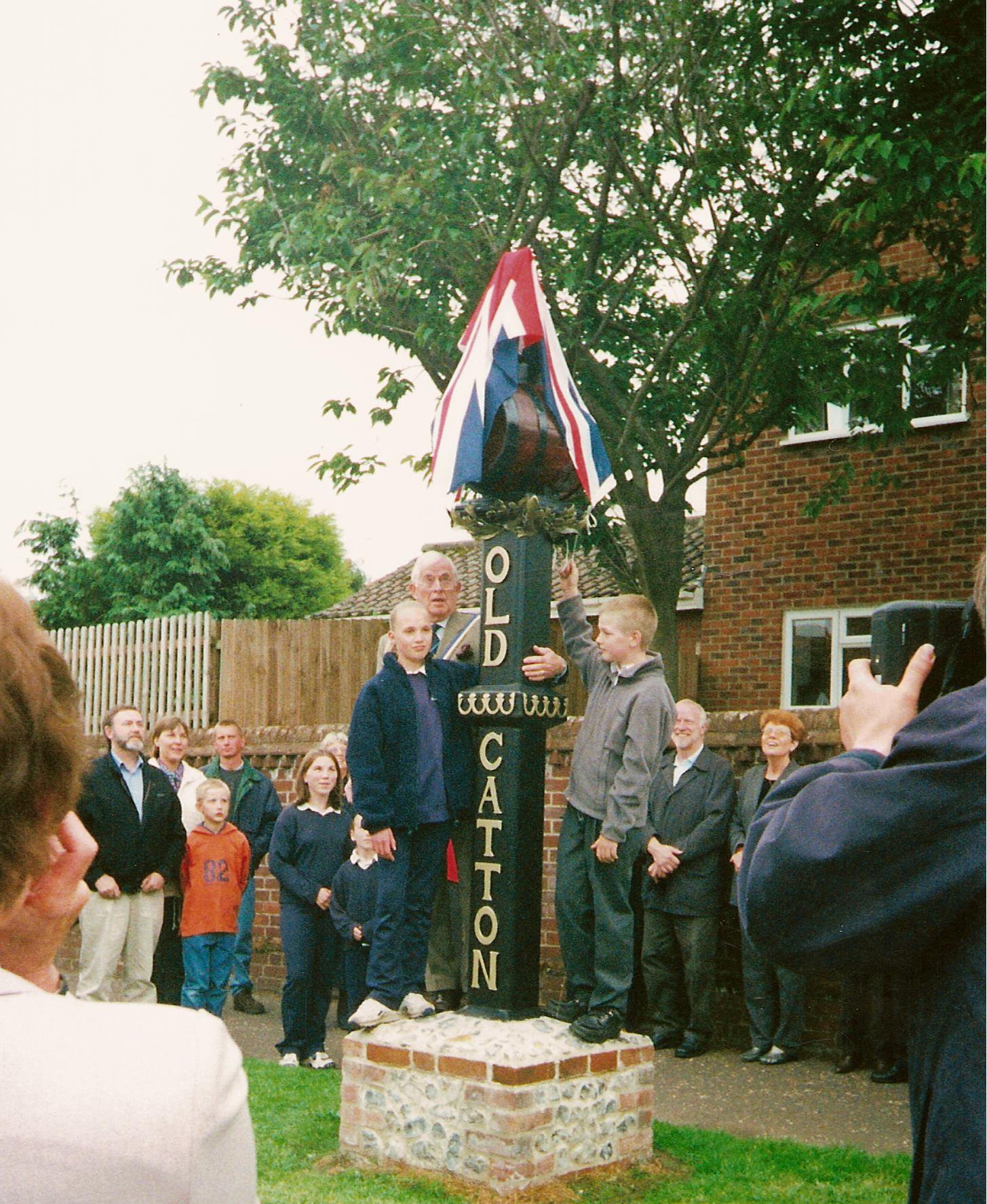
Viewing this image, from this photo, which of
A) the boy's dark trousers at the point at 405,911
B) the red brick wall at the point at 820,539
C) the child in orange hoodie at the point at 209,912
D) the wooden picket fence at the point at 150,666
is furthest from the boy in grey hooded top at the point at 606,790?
the red brick wall at the point at 820,539

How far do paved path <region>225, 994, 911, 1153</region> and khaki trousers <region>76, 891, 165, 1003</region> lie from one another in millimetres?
824

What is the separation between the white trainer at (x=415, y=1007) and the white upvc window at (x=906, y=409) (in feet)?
25.7

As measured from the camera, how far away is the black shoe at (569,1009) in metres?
6.14

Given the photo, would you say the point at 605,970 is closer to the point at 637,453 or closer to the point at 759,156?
the point at 637,453

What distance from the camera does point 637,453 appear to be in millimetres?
12977

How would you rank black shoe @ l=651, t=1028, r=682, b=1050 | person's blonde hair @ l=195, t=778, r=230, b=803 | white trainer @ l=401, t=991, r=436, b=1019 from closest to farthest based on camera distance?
white trainer @ l=401, t=991, r=436, b=1019 < black shoe @ l=651, t=1028, r=682, b=1050 < person's blonde hair @ l=195, t=778, r=230, b=803

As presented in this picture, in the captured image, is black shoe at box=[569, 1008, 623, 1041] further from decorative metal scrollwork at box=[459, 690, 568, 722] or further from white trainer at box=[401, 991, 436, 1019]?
decorative metal scrollwork at box=[459, 690, 568, 722]

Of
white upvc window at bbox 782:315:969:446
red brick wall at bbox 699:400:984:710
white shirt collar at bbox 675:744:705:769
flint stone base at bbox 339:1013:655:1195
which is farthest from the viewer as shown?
red brick wall at bbox 699:400:984:710

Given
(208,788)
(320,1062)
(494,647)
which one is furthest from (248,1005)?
(494,647)

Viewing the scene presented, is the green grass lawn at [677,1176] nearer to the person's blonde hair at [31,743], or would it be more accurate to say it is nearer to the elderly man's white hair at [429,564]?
the elderly man's white hair at [429,564]

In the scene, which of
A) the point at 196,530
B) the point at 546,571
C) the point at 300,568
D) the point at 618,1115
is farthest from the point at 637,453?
the point at 300,568

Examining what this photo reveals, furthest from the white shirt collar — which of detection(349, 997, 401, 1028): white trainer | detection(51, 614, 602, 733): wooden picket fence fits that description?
detection(51, 614, 602, 733): wooden picket fence

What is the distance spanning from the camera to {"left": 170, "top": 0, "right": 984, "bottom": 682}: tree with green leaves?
11922 millimetres

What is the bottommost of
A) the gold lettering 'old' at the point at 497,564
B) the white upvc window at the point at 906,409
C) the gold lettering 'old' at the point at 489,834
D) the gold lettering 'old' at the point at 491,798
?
the gold lettering 'old' at the point at 489,834
